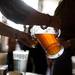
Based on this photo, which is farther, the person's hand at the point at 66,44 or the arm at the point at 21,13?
the person's hand at the point at 66,44

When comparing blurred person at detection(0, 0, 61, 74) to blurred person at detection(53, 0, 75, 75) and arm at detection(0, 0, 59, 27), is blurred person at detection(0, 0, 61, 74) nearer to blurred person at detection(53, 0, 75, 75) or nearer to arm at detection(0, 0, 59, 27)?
arm at detection(0, 0, 59, 27)

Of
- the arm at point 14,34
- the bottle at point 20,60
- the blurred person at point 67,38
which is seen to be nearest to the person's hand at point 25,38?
the arm at point 14,34

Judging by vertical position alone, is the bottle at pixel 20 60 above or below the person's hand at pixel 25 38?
below

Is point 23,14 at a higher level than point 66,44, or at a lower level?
higher

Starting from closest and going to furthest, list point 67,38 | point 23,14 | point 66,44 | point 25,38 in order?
point 23,14
point 66,44
point 67,38
point 25,38

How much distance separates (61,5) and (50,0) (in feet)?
4.16

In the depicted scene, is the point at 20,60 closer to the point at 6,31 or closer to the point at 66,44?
the point at 6,31

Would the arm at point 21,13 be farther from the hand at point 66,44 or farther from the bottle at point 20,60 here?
the bottle at point 20,60

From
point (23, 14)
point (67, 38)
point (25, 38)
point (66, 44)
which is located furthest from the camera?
point (25, 38)

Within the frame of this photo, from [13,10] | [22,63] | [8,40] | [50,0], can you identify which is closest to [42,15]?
[13,10]

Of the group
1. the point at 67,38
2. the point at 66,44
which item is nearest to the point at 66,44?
the point at 66,44

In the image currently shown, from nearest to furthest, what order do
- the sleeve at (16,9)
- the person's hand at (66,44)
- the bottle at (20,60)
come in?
the sleeve at (16,9) < the person's hand at (66,44) < the bottle at (20,60)

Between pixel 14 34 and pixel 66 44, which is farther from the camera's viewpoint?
pixel 14 34

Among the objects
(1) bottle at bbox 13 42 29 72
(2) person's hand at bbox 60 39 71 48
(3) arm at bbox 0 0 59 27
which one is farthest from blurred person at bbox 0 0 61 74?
(1) bottle at bbox 13 42 29 72
